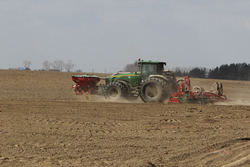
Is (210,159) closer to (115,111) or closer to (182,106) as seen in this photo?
(115,111)

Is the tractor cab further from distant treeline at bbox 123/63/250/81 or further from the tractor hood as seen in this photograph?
distant treeline at bbox 123/63/250/81

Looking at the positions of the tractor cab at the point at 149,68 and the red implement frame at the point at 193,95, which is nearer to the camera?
the red implement frame at the point at 193,95

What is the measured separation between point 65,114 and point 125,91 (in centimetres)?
516

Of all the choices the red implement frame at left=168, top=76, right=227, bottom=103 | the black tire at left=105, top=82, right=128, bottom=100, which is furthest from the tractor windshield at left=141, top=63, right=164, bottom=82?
the red implement frame at left=168, top=76, right=227, bottom=103

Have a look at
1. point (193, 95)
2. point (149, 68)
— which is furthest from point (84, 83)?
point (193, 95)

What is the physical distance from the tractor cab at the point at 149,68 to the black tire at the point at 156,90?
700 millimetres

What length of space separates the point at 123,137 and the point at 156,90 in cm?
714

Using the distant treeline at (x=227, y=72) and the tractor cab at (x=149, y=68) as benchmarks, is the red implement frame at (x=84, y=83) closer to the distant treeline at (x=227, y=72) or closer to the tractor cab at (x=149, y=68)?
the tractor cab at (x=149, y=68)

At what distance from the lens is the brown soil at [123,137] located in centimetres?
556

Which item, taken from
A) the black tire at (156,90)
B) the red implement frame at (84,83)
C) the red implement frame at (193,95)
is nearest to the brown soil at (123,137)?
the red implement frame at (193,95)

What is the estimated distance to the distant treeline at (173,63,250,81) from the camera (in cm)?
4250

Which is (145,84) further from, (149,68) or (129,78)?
(129,78)

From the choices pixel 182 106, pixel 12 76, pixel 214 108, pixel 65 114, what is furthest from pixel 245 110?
pixel 12 76

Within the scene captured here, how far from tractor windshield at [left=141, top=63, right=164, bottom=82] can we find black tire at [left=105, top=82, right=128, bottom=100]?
110cm
